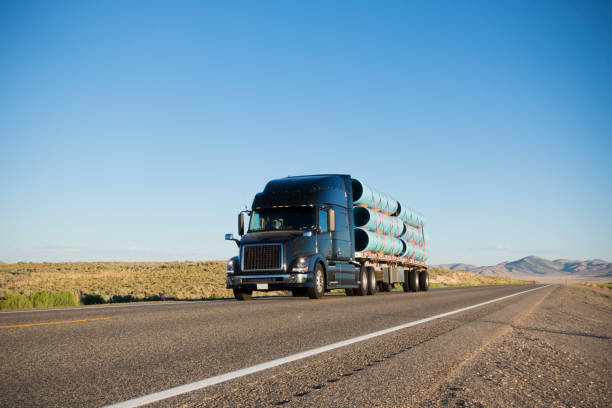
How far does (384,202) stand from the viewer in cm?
2150

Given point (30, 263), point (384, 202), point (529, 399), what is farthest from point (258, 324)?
point (30, 263)

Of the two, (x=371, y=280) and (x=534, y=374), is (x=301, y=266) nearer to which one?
(x=371, y=280)

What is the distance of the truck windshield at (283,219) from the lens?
1582cm

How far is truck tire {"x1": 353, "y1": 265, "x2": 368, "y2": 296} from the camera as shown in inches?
736

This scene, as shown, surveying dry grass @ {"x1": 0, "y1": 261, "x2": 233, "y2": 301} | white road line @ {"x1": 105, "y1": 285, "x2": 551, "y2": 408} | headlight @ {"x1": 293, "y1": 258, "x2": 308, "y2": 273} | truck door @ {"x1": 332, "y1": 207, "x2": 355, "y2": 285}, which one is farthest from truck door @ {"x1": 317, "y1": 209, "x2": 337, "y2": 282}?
white road line @ {"x1": 105, "y1": 285, "x2": 551, "y2": 408}

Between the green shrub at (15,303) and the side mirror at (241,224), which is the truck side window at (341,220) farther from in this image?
the green shrub at (15,303)

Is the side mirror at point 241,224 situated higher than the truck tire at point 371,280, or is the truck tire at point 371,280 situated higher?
the side mirror at point 241,224

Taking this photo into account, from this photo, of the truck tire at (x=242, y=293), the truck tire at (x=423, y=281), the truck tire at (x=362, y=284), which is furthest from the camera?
the truck tire at (x=423, y=281)

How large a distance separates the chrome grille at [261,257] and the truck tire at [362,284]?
4.85 meters

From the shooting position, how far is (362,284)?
18.8m

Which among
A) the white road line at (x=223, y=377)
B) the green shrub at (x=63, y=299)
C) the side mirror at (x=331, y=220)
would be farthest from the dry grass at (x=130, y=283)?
the white road line at (x=223, y=377)

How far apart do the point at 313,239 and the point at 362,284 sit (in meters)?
4.14

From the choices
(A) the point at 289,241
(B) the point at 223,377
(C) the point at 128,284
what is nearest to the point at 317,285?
(A) the point at 289,241

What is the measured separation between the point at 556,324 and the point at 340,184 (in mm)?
9539
